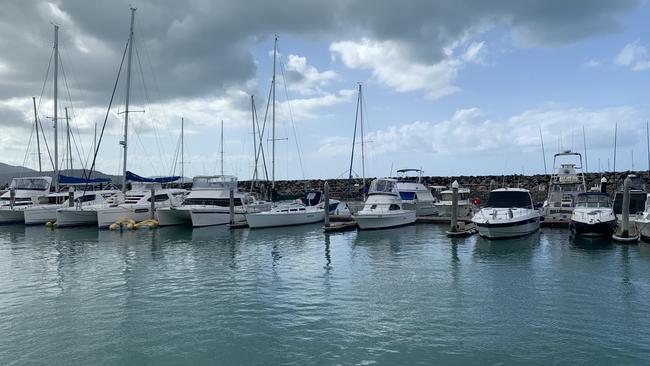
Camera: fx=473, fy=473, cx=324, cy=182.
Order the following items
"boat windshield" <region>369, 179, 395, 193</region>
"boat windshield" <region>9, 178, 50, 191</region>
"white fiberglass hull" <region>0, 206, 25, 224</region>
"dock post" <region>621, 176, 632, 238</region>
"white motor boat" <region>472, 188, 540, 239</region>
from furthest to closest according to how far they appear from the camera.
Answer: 1. "boat windshield" <region>9, 178, 50, 191</region>
2. "white fiberglass hull" <region>0, 206, 25, 224</region>
3. "boat windshield" <region>369, 179, 395, 193</region>
4. "white motor boat" <region>472, 188, 540, 239</region>
5. "dock post" <region>621, 176, 632, 238</region>

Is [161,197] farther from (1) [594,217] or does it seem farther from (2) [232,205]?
(1) [594,217]

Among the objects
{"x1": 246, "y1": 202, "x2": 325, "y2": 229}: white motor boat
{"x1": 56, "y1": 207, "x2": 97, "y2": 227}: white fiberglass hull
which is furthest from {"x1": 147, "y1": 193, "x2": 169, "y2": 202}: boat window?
{"x1": 246, "y1": 202, "x2": 325, "y2": 229}: white motor boat

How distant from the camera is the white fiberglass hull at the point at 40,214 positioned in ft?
132

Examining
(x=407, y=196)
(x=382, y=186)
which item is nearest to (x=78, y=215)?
(x=382, y=186)

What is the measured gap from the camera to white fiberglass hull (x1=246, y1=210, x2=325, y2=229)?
117ft

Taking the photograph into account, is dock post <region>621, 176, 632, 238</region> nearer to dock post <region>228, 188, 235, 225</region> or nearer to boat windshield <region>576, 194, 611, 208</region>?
boat windshield <region>576, 194, 611, 208</region>

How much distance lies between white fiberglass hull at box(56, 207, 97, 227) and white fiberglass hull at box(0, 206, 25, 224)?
622 cm

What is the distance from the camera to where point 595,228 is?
26.9 metres

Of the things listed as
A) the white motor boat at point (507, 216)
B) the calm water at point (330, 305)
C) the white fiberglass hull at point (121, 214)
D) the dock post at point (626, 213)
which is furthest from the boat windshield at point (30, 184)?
the dock post at point (626, 213)

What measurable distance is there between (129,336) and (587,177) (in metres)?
64.8

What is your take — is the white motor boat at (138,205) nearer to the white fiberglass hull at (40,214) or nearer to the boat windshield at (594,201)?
the white fiberglass hull at (40,214)

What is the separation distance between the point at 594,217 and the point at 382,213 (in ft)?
43.7

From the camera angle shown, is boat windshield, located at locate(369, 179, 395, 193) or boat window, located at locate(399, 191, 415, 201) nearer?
boat windshield, located at locate(369, 179, 395, 193)

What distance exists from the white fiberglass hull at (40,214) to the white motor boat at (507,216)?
115ft
